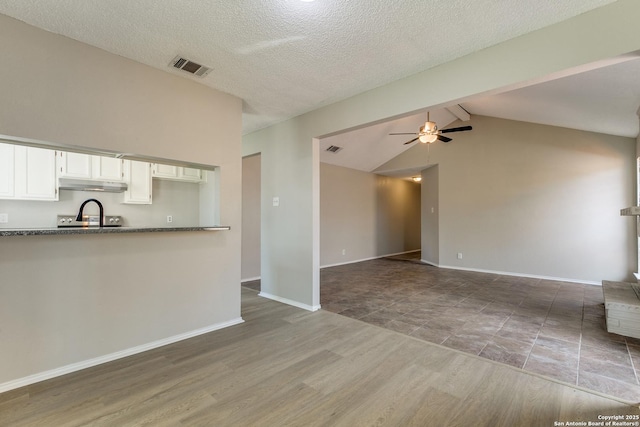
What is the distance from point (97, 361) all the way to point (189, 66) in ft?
9.00

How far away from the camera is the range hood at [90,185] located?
9.89 feet

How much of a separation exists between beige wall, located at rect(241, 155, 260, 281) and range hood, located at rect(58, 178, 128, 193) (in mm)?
2305

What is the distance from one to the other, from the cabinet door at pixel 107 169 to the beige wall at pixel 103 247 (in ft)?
3.36

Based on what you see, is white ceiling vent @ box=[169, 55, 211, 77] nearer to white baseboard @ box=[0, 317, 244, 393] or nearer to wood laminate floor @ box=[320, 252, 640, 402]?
white baseboard @ box=[0, 317, 244, 393]

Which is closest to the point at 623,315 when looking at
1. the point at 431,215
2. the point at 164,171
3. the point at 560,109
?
the point at 560,109

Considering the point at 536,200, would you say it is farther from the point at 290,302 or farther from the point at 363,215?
the point at 290,302

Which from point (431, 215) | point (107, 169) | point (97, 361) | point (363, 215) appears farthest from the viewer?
point (363, 215)

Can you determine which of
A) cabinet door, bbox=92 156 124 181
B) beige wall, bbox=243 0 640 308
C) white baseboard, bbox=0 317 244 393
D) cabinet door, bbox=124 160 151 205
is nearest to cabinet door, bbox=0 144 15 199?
cabinet door, bbox=92 156 124 181

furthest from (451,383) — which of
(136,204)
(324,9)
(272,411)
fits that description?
(136,204)

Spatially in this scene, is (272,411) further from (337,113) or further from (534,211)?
(534,211)

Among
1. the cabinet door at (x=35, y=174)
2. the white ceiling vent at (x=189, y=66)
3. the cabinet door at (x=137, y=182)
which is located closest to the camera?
the white ceiling vent at (x=189, y=66)

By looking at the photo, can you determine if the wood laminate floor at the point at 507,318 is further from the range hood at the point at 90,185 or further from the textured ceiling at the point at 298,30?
the range hood at the point at 90,185

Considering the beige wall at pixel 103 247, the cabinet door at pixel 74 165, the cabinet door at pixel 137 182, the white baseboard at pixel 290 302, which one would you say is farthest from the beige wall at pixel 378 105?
the cabinet door at pixel 74 165

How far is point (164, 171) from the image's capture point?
3.65 meters
